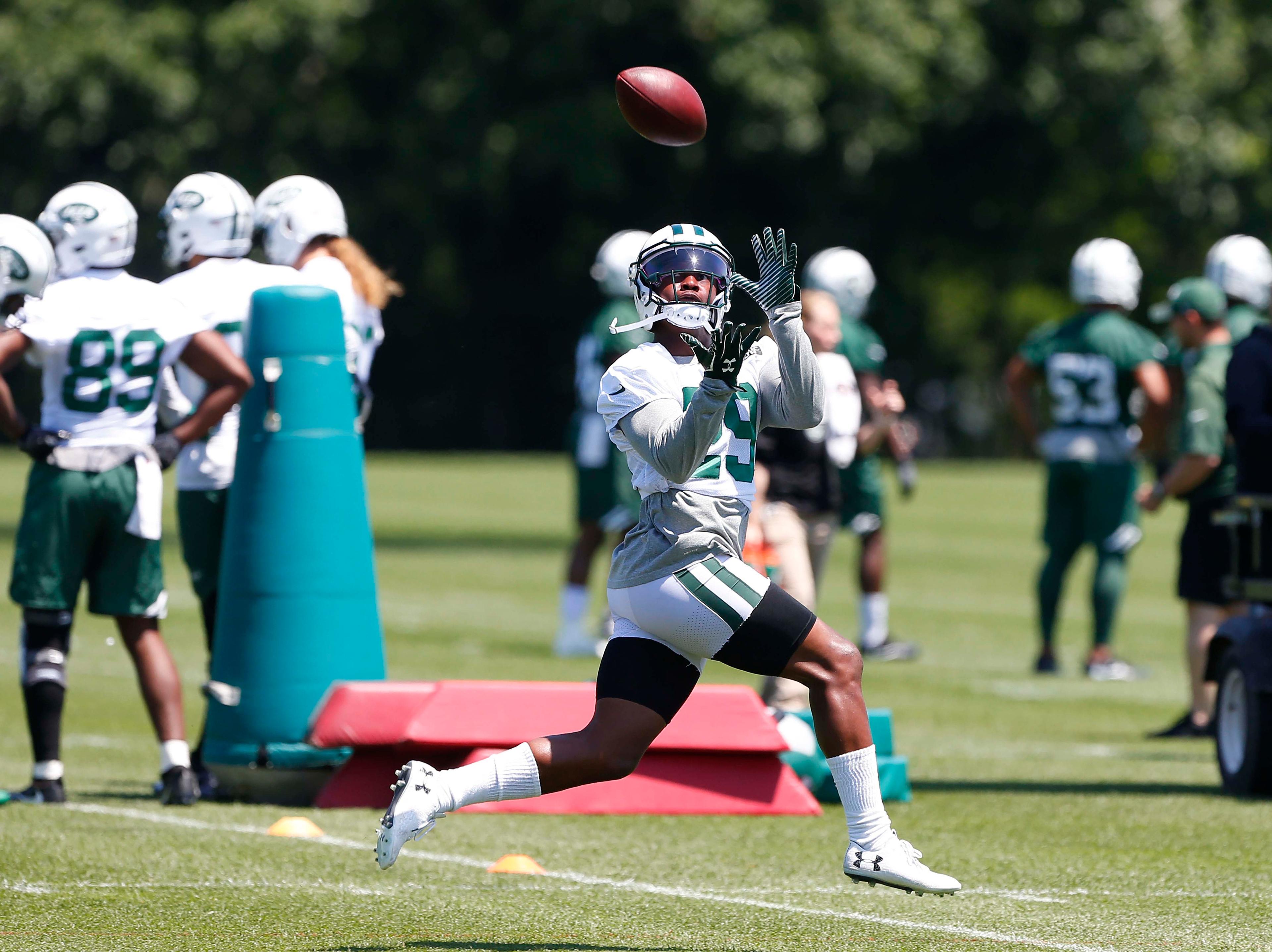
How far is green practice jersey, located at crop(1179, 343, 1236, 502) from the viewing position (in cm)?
991

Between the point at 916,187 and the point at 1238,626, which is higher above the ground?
the point at 916,187

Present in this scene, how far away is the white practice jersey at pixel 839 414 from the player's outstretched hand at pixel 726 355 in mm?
4686

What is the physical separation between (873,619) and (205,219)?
648 cm

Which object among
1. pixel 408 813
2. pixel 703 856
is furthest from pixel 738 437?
pixel 703 856

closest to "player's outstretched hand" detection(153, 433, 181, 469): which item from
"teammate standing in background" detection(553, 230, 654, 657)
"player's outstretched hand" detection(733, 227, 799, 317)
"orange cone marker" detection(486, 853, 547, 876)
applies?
"orange cone marker" detection(486, 853, 547, 876)

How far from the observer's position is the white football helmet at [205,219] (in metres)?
8.45

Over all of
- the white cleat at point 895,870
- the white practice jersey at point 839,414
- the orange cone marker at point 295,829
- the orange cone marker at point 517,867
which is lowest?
the orange cone marker at point 295,829

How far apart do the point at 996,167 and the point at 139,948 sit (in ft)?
119

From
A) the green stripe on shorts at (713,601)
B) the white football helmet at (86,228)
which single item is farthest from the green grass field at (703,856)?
the white football helmet at (86,228)

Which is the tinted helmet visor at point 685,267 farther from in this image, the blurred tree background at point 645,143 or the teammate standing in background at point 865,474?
the blurred tree background at point 645,143

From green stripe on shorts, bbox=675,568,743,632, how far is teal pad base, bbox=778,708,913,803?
239 cm

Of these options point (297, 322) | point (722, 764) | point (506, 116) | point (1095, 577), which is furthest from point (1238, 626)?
point (506, 116)

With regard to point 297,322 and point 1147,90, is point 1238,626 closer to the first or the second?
point 297,322

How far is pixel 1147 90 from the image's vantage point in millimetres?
33312
